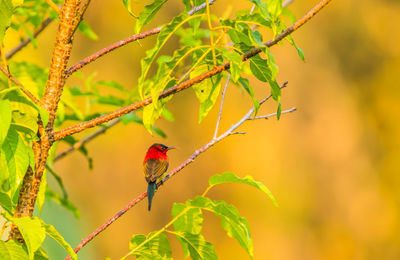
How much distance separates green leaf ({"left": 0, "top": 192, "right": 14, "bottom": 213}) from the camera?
162cm

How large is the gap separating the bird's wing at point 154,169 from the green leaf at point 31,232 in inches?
115

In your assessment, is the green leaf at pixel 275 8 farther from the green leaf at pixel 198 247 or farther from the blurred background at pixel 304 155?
the blurred background at pixel 304 155

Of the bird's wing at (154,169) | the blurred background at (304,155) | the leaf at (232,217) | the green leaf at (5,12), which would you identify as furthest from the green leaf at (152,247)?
the blurred background at (304,155)

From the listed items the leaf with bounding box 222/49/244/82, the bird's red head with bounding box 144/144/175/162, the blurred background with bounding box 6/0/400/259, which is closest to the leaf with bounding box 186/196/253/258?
the leaf with bounding box 222/49/244/82

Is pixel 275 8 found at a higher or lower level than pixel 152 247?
higher

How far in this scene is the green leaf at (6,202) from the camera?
162 cm

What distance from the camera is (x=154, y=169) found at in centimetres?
464

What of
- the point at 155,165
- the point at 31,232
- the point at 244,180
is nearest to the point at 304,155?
the point at 155,165

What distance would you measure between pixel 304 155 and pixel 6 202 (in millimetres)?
9296

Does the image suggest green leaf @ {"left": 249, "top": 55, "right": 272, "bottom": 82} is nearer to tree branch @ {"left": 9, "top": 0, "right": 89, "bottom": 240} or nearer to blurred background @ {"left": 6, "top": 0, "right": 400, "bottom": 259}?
tree branch @ {"left": 9, "top": 0, "right": 89, "bottom": 240}

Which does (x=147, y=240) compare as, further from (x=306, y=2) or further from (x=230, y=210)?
(x=306, y=2)

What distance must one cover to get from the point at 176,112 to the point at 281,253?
3.25 meters

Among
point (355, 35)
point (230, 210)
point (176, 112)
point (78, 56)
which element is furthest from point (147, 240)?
point (355, 35)

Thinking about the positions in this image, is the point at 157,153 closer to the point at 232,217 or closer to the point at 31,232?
the point at 232,217
